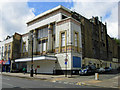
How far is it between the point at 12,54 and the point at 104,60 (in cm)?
3175

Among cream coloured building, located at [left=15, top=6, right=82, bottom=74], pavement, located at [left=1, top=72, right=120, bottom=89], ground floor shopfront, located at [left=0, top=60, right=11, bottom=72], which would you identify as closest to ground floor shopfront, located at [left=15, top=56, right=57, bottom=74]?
cream coloured building, located at [left=15, top=6, right=82, bottom=74]

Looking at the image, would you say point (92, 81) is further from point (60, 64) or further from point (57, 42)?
point (57, 42)

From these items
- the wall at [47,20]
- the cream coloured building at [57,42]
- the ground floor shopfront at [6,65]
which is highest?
the wall at [47,20]

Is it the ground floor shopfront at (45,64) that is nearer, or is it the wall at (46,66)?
the ground floor shopfront at (45,64)

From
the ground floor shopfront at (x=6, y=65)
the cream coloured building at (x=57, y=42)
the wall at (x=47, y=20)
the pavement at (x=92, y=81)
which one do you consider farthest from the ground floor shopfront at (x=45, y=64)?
the ground floor shopfront at (x=6, y=65)

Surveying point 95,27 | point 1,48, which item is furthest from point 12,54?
point 95,27

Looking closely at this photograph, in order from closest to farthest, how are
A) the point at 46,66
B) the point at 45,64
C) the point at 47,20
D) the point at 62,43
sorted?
the point at 62,43 → the point at 46,66 → the point at 45,64 → the point at 47,20

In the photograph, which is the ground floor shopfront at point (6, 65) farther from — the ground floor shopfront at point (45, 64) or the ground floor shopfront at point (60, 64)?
the ground floor shopfront at point (60, 64)

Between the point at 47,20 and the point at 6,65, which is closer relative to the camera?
the point at 47,20

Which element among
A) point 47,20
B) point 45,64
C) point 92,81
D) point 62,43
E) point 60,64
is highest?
point 47,20

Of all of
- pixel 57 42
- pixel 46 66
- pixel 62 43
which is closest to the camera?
pixel 62 43

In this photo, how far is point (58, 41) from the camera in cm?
3045

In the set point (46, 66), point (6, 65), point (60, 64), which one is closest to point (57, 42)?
point (60, 64)

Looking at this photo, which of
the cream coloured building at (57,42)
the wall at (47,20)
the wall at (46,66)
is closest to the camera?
the cream coloured building at (57,42)
